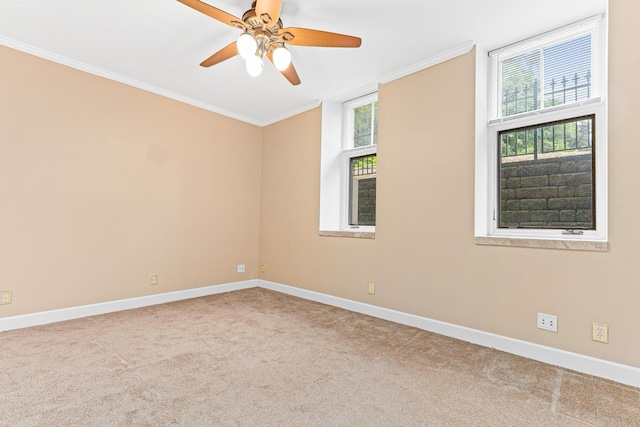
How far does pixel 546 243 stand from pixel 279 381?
2.09 meters

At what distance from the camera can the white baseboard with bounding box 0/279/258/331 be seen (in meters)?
2.75

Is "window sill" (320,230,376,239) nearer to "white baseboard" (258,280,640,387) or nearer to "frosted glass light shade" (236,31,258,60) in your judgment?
"white baseboard" (258,280,640,387)

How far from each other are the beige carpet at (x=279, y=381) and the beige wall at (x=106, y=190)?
0.63 m

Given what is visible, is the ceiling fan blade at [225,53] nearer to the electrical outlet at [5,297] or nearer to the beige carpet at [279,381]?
the beige carpet at [279,381]

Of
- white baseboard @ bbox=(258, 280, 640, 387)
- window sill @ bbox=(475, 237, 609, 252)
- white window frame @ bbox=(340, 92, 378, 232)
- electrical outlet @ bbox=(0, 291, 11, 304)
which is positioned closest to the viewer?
white baseboard @ bbox=(258, 280, 640, 387)

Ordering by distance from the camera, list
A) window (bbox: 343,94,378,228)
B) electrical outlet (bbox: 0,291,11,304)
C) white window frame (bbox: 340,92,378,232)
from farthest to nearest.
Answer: white window frame (bbox: 340,92,378,232), window (bbox: 343,94,378,228), electrical outlet (bbox: 0,291,11,304)

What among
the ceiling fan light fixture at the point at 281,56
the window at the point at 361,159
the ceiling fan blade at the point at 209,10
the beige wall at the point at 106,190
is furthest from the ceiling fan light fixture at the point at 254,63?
the beige wall at the point at 106,190

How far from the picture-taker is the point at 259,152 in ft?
15.8

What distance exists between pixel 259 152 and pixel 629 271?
4.27 metres

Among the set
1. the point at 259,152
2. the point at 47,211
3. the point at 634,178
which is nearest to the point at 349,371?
the point at 634,178

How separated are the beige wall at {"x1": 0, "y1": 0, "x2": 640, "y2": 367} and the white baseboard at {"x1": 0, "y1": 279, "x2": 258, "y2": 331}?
3.1 inches

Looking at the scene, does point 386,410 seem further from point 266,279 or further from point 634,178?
point 266,279

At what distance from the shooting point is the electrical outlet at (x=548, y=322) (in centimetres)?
219

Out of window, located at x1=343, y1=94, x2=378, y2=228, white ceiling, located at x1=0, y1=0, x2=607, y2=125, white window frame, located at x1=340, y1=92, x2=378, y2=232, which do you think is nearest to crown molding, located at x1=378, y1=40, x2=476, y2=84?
white ceiling, located at x1=0, y1=0, x2=607, y2=125
